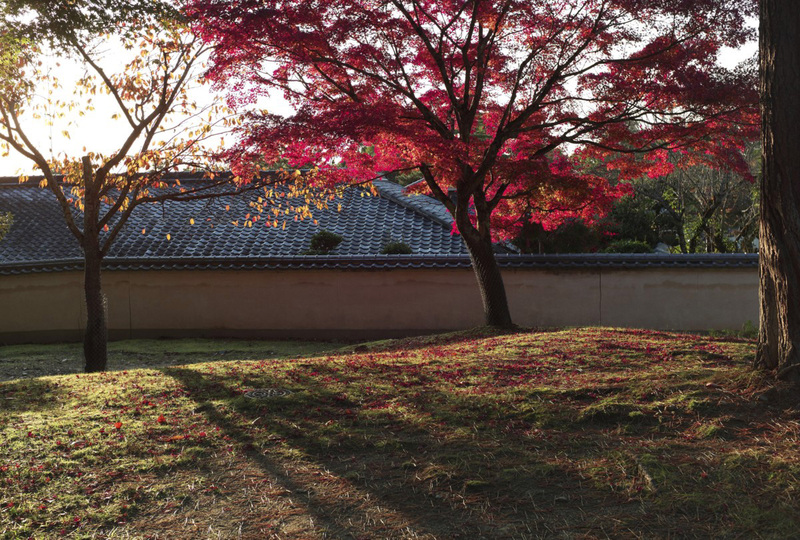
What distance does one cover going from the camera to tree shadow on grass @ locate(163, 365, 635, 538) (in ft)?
10.5

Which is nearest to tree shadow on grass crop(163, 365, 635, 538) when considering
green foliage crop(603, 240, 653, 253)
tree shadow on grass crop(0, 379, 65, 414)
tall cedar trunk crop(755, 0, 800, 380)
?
tree shadow on grass crop(0, 379, 65, 414)

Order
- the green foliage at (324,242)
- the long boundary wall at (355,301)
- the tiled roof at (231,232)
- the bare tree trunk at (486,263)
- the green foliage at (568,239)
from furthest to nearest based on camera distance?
the green foliage at (568,239) < the tiled roof at (231,232) < the green foliage at (324,242) < the long boundary wall at (355,301) < the bare tree trunk at (486,263)

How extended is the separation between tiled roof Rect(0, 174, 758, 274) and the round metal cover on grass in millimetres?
7186

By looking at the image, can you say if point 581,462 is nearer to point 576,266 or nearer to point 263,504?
point 263,504

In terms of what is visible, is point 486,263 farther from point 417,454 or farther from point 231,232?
point 231,232

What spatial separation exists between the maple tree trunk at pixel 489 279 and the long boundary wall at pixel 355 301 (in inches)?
101


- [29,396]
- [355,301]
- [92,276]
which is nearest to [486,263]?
[355,301]

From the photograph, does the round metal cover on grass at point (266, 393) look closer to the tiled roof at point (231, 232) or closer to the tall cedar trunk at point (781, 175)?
the tall cedar trunk at point (781, 175)

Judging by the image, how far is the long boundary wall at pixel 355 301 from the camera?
11.8 metres

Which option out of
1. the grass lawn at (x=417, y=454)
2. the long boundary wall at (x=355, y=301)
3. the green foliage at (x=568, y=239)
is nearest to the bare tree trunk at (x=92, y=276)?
the grass lawn at (x=417, y=454)

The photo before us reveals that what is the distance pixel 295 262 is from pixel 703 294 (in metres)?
7.12

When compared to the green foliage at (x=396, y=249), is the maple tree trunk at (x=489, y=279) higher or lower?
lower

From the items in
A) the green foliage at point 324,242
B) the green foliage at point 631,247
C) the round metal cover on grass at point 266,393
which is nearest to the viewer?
the round metal cover on grass at point 266,393

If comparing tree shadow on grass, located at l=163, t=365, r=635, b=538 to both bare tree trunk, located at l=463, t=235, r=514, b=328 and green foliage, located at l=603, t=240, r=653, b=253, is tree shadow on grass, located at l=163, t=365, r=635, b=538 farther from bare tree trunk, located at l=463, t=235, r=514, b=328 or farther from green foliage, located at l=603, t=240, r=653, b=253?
green foliage, located at l=603, t=240, r=653, b=253
